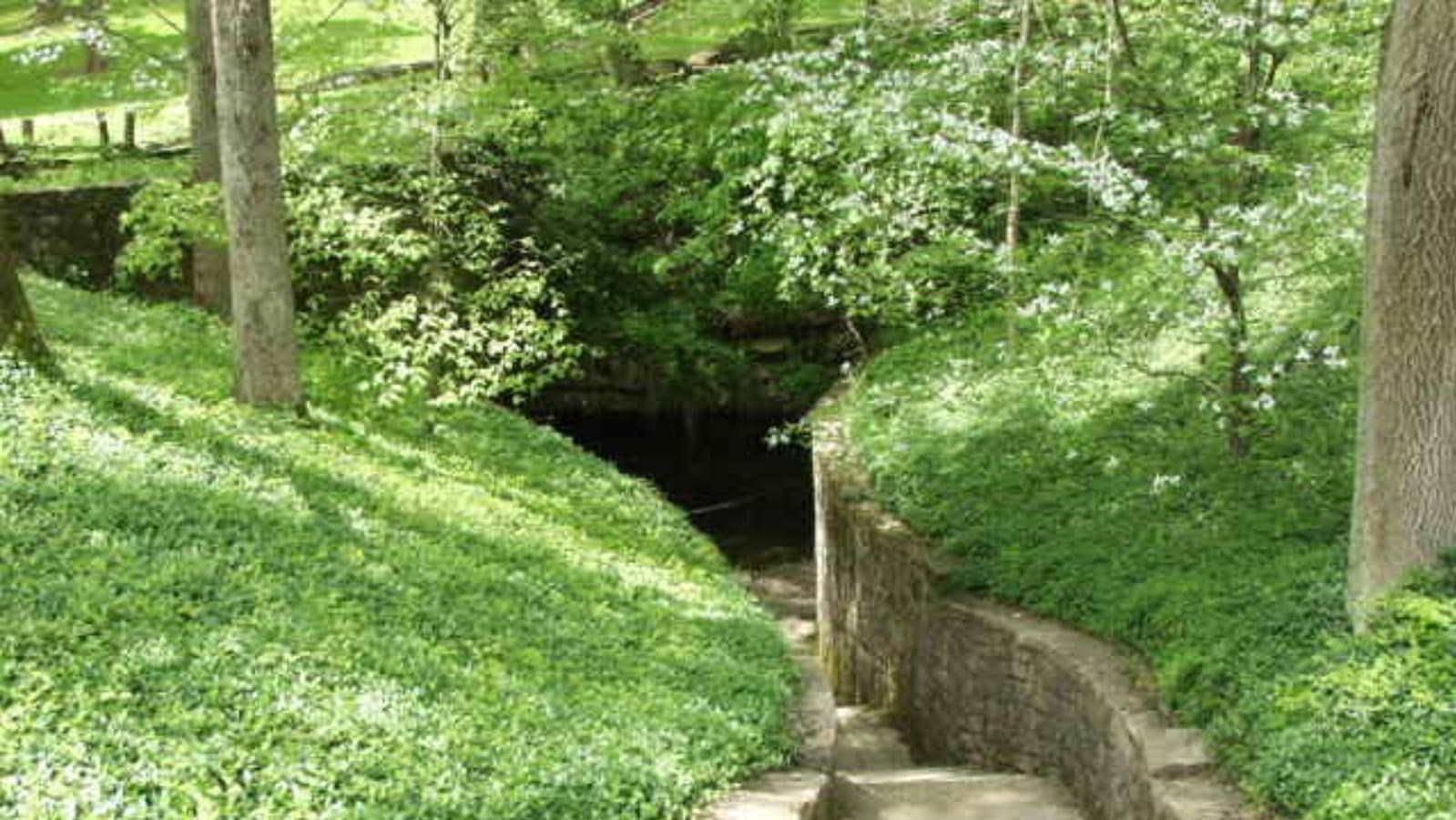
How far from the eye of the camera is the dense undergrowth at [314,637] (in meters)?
6.41

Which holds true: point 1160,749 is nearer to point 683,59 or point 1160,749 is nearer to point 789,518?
point 789,518

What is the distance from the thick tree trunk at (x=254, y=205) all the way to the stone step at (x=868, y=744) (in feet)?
18.0

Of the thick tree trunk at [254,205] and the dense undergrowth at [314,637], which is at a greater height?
the thick tree trunk at [254,205]

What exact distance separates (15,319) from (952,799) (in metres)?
7.05

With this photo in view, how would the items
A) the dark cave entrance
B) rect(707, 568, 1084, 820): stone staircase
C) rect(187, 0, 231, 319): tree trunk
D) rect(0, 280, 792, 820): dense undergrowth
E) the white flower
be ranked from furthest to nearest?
the dark cave entrance < rect(187, 0, 231, 319): tree trunk < the white flower < rect(707, 568, 1084, 820): stone staircase < rect(0, 280, 792, 820): dense undergrowth

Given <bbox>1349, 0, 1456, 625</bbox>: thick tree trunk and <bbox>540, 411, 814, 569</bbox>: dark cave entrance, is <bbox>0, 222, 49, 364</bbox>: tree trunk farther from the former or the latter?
<bbox>540, 411, 814, 569</bbox>: dark cave entrance

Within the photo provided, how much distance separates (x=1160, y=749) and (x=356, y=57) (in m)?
12.4

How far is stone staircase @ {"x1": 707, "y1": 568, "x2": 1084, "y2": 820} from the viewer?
7961 mm

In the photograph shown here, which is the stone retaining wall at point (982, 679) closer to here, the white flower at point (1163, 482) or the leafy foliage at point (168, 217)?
the white flower at point (1163, 482)

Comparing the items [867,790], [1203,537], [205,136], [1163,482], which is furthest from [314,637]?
[205,136]

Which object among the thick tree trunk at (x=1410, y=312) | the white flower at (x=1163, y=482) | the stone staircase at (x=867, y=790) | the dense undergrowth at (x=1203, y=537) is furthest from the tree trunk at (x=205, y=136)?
the thick tree trunk at (x=1410, y=312)

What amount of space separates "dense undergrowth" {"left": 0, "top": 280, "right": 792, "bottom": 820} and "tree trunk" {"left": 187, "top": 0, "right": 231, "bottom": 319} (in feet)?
11.5

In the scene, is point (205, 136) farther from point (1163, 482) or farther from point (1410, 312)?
point (1410, 312)

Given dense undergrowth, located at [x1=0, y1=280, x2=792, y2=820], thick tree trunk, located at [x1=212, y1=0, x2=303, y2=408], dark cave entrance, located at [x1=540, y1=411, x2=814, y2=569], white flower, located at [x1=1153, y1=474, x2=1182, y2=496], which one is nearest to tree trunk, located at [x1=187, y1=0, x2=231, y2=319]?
thick tree trunk, located at [x1=212, y1=0, x2=303, y2=408]
